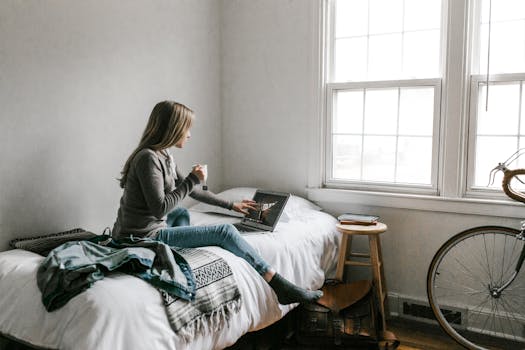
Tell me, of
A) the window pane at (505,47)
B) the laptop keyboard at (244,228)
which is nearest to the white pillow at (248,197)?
the laptop keyboard at (244,228)

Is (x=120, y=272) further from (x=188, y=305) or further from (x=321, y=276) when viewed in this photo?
(x=321, y=276)

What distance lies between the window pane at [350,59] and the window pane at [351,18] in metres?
0.05

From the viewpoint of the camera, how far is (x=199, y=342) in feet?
5.86

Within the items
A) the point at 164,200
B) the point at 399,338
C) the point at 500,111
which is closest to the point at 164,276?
the point at 164,200

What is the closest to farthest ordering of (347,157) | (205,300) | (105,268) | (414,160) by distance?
(105,268) < (205,300) < (414,160) < (347,157)

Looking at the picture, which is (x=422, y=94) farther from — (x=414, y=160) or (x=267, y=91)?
(x=267, y=91)

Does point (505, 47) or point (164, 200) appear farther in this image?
point (505, 47)

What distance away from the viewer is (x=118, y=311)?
1541 millimetres

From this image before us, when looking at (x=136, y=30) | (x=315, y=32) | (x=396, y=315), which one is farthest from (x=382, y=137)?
(x=136, y=30)

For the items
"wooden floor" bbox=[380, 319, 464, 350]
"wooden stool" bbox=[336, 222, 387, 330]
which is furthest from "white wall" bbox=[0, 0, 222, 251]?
"wooden floor" bbox=[380, 319, 464, 350]

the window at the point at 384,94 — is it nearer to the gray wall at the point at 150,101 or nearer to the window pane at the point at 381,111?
the window pane at the point at 381,111

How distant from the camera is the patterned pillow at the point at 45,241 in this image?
2.10m

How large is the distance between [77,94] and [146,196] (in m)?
0.75

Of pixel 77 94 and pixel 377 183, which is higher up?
pixel 77 94
